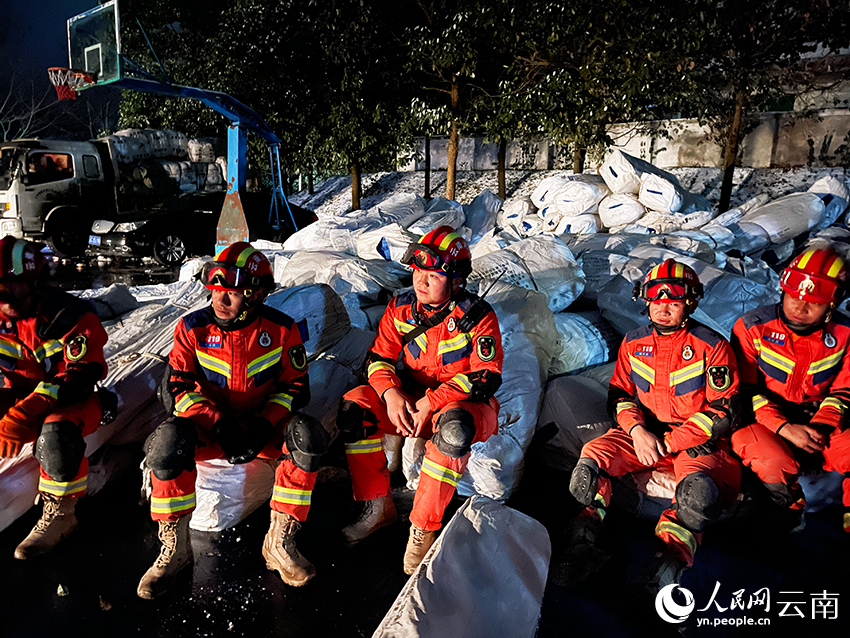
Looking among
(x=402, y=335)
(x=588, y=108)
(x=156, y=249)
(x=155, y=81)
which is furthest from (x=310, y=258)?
(x=156, y=249)

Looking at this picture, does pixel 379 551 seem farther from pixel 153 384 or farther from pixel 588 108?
pixel 588 108

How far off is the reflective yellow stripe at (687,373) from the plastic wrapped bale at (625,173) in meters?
5.26

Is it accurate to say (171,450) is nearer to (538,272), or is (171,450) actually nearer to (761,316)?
(761,316)

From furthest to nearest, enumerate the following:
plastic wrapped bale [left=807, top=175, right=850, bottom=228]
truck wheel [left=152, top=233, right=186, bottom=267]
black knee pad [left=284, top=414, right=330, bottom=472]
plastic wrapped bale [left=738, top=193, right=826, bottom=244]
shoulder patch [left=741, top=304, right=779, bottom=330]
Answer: truck wheel [left=152, top=233, right=186, bottom=267] → plastic wrapped bale [left=807, top=175, right=850, bottom=228] → plastic wrapped bale [left=738, top=193, right=826, bottom=244] → shoulder patch [left=741, top=304, right=779, bottom=330] → black knee pad [left=284, top=414, right=330, bottom=472]

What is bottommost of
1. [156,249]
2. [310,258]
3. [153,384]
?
[156,249]

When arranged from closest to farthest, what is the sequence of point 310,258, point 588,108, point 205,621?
point 205,621 → point 310,258 → point 588,108

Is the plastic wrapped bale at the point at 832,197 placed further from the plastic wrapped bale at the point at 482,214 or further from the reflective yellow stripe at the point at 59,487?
the reflective yellow stripe at the point at 59,487

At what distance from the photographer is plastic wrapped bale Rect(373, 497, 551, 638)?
1.53m

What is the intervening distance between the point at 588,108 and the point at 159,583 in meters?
7.34

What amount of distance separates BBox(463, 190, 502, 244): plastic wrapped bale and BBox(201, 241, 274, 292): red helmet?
5336 mm

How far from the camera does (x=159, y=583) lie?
2.20m

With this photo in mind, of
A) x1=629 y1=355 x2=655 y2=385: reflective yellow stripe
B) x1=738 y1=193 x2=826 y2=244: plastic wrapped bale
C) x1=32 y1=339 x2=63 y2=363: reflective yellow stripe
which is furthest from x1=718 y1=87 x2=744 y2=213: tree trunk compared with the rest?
x1=32 y1=339 x2=63 y2=363: reflective yellow stripe

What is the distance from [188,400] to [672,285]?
2.04 metres

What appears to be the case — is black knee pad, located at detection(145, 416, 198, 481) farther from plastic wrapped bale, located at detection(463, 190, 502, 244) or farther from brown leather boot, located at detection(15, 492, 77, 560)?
plastic wrapped bale, located at detection(463, 190, 502, 244)
